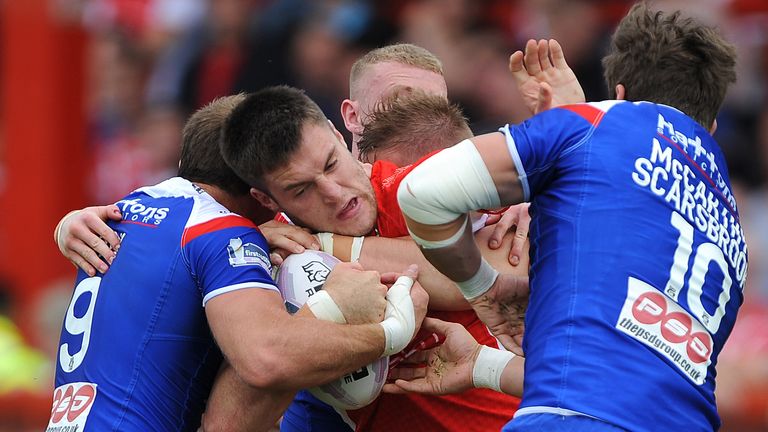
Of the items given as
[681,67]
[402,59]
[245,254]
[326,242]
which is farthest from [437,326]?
[402,59]

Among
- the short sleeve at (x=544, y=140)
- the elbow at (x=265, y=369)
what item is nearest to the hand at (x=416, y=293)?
the elbow at (x=265, y=369)

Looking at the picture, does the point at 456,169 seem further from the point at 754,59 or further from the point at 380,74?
the point at 754,59

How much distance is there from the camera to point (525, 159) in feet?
11.7

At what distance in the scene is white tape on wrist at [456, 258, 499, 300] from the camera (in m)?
3.91

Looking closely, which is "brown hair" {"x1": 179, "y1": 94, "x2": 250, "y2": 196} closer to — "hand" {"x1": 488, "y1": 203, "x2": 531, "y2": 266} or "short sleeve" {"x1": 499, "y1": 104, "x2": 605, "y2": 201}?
"hand" {"x1": 488, "y1": 203, "x2": 531, "y2": 266}

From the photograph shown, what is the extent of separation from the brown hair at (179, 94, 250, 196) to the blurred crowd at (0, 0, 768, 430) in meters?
3.86

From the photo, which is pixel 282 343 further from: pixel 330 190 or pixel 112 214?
pixel 112 214

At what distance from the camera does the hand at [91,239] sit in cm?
434

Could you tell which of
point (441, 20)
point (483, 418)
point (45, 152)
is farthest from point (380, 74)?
point (45, 152)

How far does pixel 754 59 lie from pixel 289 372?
6533 millimetres

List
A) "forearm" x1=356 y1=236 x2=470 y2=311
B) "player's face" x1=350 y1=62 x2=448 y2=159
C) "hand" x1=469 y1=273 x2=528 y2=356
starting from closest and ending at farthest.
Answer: "hand" x1=469 y1=273 x2=528 y2=356
"forearm" x1=356 y1=236 x2=470 y2=311
"player's face" x1=350 y1=62 x2=448 y2=159

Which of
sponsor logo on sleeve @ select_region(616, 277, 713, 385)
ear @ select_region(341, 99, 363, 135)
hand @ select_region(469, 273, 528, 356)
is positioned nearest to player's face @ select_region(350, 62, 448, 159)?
ear @ select_region(341, 99, 363, 135)

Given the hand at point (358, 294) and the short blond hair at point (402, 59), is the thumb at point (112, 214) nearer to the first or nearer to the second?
the hand at point (358, 294)

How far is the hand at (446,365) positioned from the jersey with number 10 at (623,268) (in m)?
0.42
